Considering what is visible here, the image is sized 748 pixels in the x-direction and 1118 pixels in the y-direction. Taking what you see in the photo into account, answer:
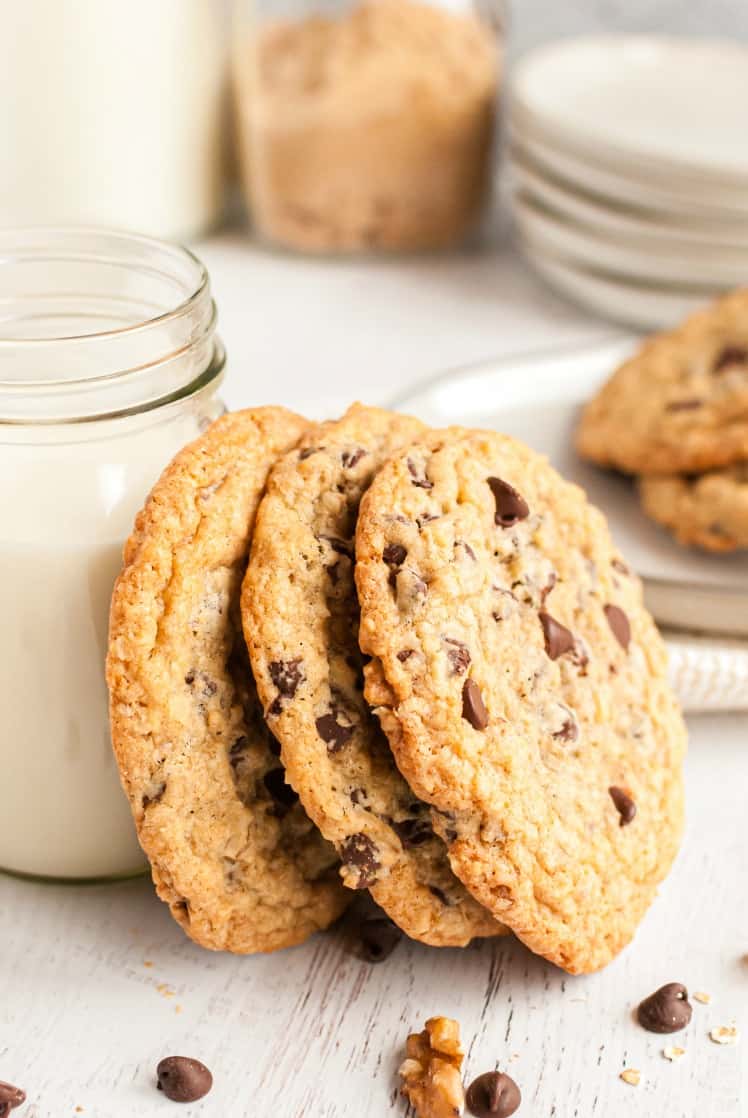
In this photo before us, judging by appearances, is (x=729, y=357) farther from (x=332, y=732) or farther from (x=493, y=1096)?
(x=493, y=1096)

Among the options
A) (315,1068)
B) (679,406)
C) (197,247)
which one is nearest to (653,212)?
(679,406)

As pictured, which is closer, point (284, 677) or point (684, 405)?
point (284, 677)

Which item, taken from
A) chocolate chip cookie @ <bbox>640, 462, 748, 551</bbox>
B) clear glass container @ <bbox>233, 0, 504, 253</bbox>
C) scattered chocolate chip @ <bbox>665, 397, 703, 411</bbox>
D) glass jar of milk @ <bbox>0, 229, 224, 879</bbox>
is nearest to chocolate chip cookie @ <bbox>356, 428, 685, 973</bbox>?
glass jar of milk @ <bbox>0, 229, 224, 879</bbox>

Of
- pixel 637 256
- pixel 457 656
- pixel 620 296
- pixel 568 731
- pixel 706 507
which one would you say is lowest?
pixel 620 296

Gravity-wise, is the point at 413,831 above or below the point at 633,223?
above

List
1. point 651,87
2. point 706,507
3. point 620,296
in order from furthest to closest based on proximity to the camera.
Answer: point 651,87, point 620,296, point 706,507

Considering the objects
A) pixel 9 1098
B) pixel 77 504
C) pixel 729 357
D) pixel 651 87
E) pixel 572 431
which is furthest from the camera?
pixel 651 87

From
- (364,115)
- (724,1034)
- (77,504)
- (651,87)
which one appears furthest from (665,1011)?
(651,87)
